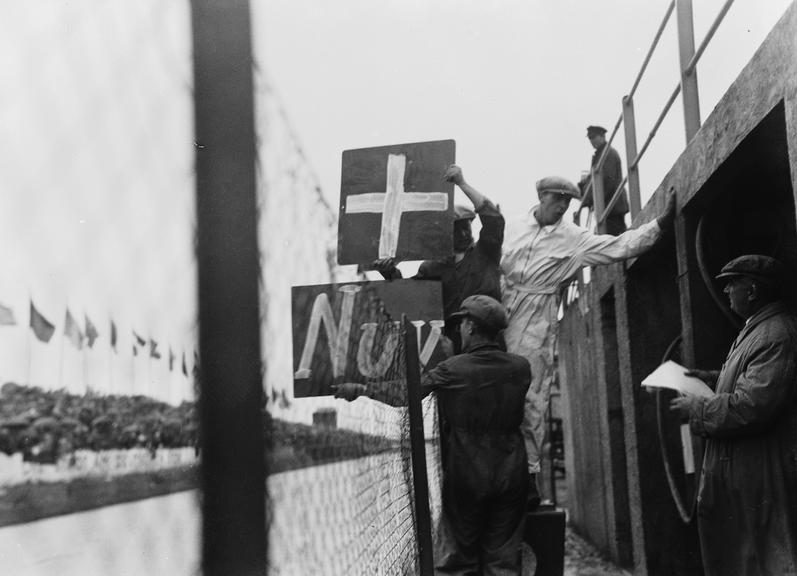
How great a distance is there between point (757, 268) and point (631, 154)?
366 cm

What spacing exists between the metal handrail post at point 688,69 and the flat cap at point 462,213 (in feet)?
4.65

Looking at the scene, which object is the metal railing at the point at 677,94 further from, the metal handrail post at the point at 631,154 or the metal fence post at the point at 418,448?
the metal fence post at the point at 418,448

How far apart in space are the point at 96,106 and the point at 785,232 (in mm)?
5664

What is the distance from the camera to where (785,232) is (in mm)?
5969

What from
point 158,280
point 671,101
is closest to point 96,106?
point 158,280

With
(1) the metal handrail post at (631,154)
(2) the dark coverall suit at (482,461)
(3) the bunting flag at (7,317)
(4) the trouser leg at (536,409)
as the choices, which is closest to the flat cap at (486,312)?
(2) the dark coverall suit at (482,461)

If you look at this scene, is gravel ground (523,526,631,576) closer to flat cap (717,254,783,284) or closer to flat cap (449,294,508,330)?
flat cap (449,294,508,330)

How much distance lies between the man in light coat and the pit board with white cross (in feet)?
4.84

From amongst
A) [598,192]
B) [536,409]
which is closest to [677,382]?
[536,409]

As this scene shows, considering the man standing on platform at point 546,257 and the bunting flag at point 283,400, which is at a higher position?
the man standing on platform at point 546,257

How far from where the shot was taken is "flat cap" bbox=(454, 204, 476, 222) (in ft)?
21.8

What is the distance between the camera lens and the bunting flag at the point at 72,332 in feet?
2.61

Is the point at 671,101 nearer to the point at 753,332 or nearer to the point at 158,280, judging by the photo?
the point at 753,332

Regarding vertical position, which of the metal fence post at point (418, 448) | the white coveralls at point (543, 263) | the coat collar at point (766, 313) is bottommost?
the metal fence post at point (418, 448)
